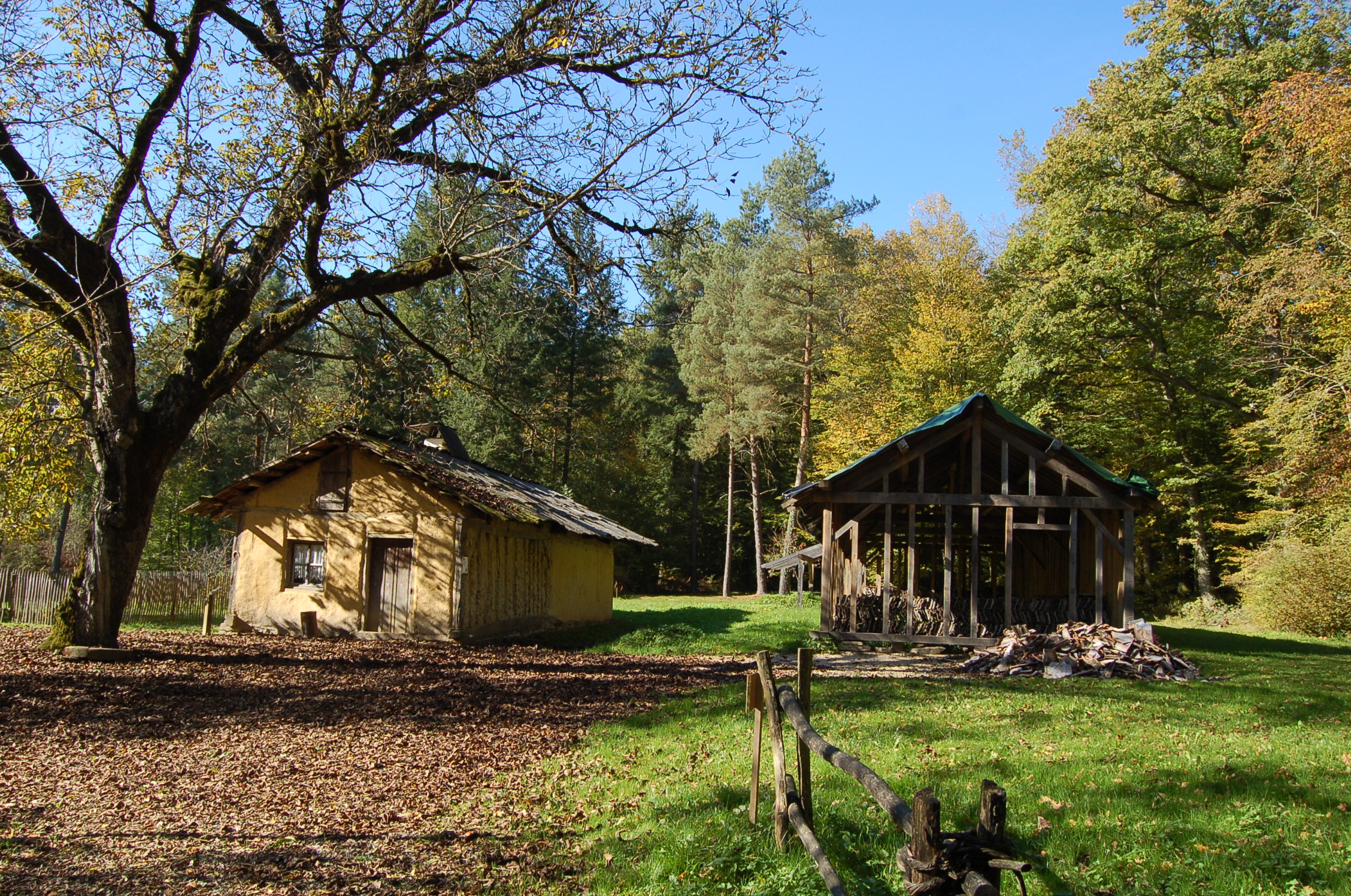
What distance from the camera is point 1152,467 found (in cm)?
3084

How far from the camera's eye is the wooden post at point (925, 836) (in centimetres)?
303

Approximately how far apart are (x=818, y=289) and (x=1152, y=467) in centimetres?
1521

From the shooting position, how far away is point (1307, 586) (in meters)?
22.0

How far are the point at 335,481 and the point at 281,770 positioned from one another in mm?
11759

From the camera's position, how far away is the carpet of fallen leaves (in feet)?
17.6

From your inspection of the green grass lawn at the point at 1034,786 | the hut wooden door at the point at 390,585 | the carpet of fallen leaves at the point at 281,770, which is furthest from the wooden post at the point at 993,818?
the hut wooden door at the point at 390,585

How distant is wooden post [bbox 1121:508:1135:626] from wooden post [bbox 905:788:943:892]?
14.8m

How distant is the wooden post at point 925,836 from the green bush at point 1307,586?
23.5 m

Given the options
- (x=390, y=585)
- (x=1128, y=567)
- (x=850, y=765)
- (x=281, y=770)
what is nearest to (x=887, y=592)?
(x=1128, y=567)

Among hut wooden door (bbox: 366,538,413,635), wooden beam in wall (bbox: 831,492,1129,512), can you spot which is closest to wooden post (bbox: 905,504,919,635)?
wooden beam in wall (bbox: 831,492,1129,512)

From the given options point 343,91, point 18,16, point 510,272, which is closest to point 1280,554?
point 510,272

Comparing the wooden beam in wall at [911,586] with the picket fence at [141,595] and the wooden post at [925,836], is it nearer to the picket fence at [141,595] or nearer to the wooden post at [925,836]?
the wooden post at [925,836]

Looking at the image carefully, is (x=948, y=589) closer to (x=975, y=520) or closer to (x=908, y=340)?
(x=975, y=520)

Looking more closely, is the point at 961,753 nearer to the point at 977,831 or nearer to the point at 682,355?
the point at 977,831
